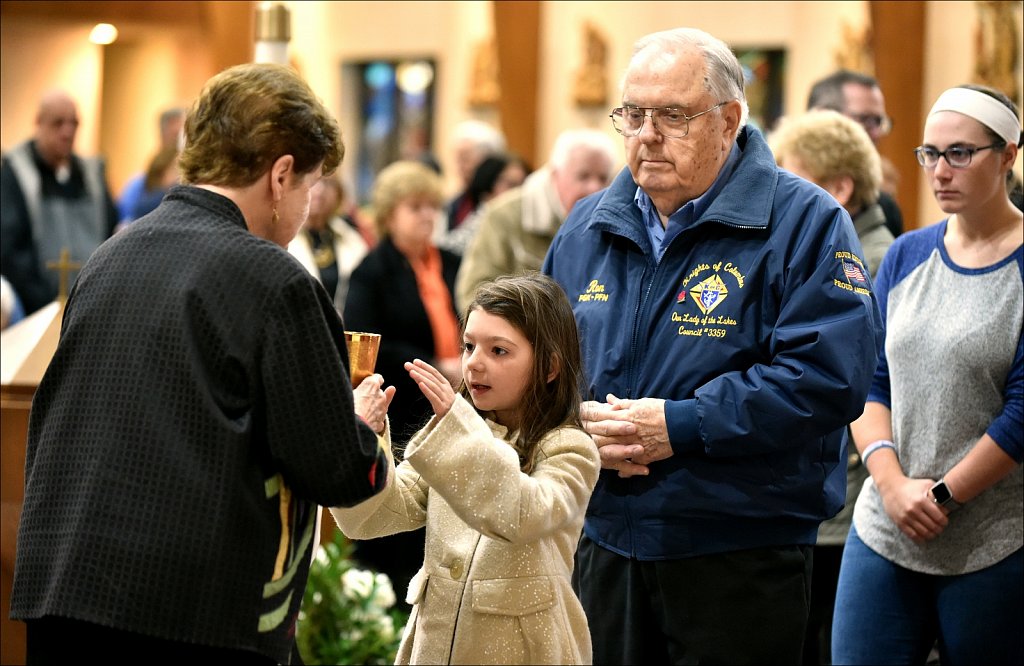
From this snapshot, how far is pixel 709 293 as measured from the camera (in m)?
2.72

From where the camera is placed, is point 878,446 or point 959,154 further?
point 878,446

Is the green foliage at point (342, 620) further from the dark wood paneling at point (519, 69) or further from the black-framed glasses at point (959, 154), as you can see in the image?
the dark wood paneling at point (519, 69)

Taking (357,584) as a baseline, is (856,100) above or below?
above

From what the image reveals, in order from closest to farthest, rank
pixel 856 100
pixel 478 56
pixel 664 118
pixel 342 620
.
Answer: pixel 664 118
pixel 342 620
pixel 856 100
pixel 478 56

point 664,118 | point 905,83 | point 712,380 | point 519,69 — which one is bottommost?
point 712,380

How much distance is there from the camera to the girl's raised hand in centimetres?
215

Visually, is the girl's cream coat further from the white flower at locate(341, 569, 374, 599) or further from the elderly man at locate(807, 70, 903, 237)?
the elderly man at locate(807, 70, 903, 237)

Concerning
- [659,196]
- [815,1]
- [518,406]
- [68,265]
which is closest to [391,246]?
[68,265]

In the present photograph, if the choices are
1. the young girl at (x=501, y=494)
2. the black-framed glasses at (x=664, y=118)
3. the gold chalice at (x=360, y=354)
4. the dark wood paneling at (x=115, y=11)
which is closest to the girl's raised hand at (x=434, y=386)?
the young girl at (x=501, y=494)

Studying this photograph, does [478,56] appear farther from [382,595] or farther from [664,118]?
[664,118]

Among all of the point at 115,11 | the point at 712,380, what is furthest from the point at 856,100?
the point at 115,11

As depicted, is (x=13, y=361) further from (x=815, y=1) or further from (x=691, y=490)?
(x=815, y=1)

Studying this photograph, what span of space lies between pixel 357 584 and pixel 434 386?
7.72 feet

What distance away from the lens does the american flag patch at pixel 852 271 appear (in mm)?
2676
